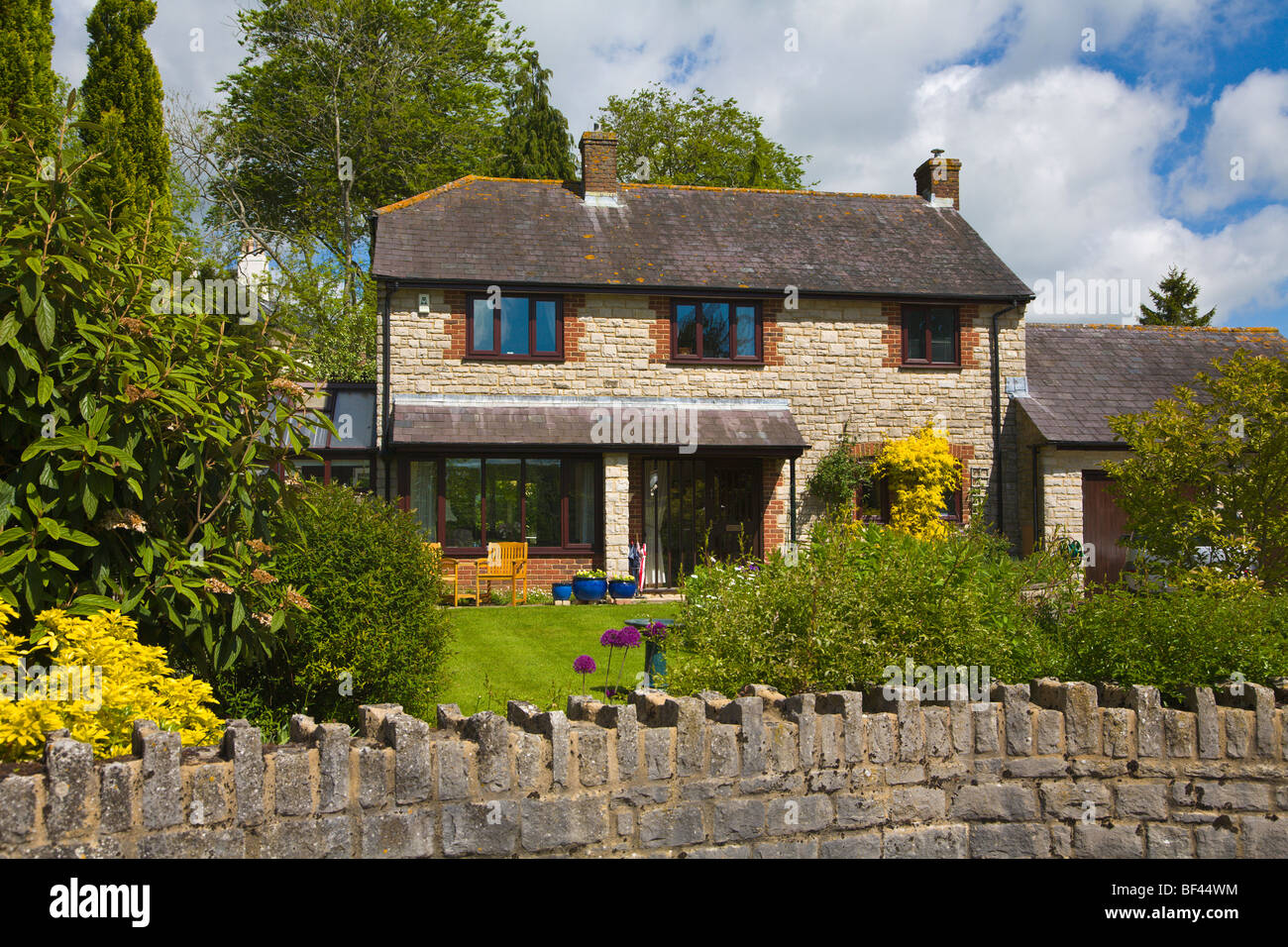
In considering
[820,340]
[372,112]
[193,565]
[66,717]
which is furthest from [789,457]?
[372,112]

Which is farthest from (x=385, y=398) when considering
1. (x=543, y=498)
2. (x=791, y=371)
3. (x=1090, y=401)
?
(x=1090, y=401)

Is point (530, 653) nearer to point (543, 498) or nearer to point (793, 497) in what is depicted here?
point (543, 498)

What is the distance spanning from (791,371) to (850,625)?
1281cm

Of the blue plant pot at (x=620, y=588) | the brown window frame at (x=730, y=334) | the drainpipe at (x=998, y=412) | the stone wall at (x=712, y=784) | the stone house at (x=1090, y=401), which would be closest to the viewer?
the stone wall at (x=712, y=784)

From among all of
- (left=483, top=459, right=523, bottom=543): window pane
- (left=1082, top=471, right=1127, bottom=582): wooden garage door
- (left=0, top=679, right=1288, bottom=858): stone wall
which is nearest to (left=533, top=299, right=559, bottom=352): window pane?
(left=483, top=459, right=523, bottom=543): window pane

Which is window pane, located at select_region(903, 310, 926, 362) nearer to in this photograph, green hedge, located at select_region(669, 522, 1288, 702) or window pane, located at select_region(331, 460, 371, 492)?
window pane, located at select_region(331, 460, 371, 492)

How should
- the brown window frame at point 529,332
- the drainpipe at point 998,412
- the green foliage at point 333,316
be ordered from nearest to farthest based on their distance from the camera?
the brown window frame at point 529,332 < the drainpipe at point 998,412 < the green foliage at point 333,316

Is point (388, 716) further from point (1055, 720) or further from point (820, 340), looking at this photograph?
point (820, 340)

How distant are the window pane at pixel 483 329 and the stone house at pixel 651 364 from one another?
0.04 meters

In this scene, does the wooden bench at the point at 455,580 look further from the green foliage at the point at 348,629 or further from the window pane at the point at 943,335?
the window pane at the point at 943,335

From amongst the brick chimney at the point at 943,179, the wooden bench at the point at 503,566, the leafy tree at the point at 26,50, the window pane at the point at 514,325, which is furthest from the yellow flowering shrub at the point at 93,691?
the brick chimney at the point at 943,179

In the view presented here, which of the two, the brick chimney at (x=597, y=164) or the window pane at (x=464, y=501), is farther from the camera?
the brick chimney at (x=597, y=164)

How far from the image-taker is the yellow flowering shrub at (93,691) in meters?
3.45

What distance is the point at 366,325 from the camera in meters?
25.6
